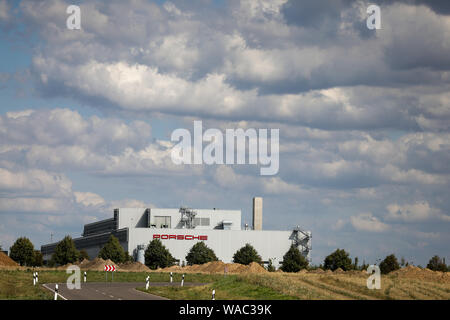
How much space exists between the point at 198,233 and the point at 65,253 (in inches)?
1300

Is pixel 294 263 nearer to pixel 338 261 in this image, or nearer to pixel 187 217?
pixel 338 261

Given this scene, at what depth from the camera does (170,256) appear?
5581 inches

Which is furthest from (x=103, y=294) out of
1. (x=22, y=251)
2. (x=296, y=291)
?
(x=22, y=251)

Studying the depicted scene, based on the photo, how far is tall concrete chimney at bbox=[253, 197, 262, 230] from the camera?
571 feet

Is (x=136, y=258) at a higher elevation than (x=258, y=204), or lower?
lower

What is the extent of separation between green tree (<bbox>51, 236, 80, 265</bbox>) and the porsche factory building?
15370mm

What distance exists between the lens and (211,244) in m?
160

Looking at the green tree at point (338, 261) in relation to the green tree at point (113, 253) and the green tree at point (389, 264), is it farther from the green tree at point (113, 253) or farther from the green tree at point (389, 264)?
the green tree at point (113, 253)

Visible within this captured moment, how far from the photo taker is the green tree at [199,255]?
466 ft

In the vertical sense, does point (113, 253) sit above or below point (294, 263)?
above

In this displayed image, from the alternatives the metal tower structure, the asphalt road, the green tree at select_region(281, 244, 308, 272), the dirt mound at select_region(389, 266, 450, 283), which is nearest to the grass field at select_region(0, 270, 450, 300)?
the asphalt road
